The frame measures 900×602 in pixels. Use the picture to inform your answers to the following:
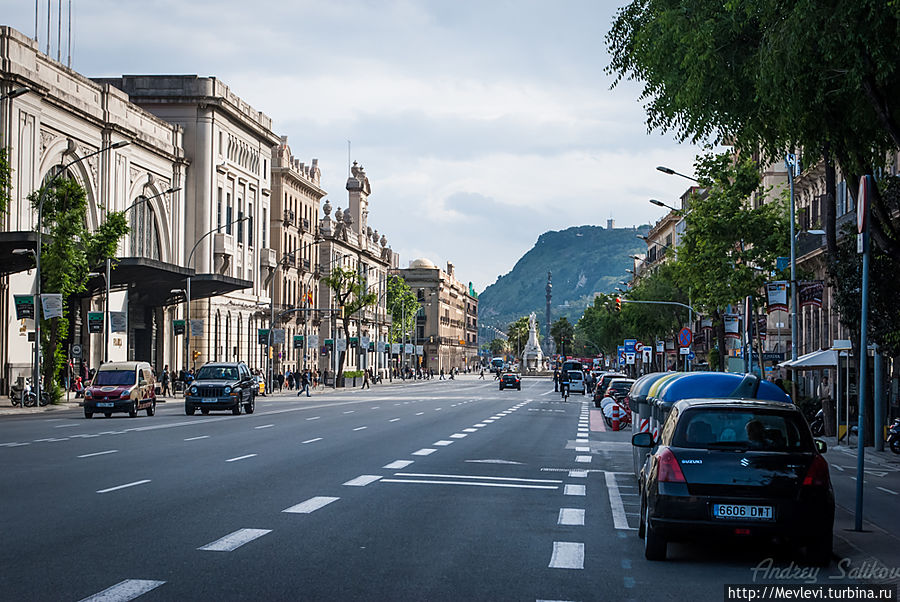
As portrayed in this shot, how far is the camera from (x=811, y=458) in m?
10.4

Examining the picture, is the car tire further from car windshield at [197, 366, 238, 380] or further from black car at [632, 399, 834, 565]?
car windshield at [197, 366, 238, 380]

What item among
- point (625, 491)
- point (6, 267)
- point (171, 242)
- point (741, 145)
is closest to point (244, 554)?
point (625, 491)

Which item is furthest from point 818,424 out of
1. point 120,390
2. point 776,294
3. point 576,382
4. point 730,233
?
point 576,382

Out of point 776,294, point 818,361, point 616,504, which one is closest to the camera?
point 616,504

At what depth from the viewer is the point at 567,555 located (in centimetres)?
1076

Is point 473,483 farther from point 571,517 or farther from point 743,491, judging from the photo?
point 743,491

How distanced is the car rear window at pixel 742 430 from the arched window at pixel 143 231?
6145cm

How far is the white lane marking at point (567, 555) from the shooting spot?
33.3 ft

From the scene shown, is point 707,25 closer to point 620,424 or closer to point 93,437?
point 93,437

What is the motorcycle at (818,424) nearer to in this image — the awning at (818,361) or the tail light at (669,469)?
the awning at (818,361)

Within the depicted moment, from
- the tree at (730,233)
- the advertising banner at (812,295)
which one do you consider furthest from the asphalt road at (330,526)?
the tree at (730,233)

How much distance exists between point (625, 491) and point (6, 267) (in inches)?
1563

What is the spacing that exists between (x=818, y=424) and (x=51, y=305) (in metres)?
29.7

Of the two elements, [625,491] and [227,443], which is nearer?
[625,491]
